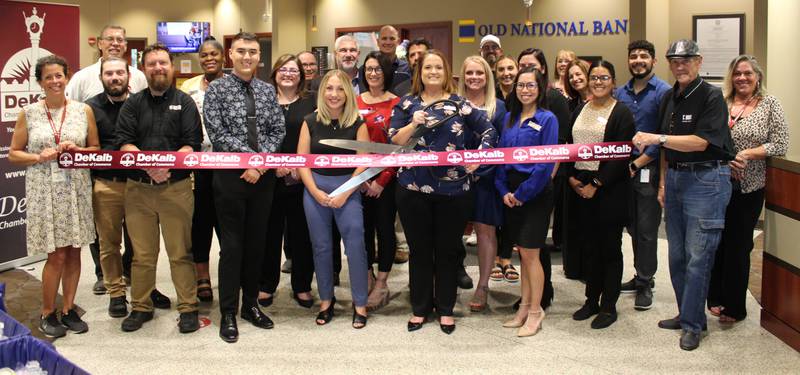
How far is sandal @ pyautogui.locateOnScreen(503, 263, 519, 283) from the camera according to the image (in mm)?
A: 5523

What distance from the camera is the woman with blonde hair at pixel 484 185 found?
4.44 metres

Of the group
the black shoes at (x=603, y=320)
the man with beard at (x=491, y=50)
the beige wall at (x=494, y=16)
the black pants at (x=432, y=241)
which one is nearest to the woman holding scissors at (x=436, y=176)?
the black pants at (x=432, y=241)

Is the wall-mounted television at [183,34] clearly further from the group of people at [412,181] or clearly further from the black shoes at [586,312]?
the black shoes at [586,312]

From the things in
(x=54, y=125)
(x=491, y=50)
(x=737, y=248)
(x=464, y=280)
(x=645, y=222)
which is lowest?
(x=464, y=280)

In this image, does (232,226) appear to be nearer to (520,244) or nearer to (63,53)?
(520,244)

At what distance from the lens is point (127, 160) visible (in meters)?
4.14

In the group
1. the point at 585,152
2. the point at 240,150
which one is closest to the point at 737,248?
the point at 585,152

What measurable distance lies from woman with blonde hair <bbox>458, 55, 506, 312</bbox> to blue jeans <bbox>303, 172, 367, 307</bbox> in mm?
773

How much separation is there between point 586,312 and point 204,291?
2611 mm

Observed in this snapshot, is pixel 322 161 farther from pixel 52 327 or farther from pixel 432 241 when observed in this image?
pixel 52 327

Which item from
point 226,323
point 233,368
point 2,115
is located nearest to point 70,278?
point 226,323

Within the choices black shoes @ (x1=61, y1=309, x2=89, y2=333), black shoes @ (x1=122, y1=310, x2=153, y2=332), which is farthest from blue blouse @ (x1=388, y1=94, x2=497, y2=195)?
black shoes @ (x1=61, y1=309, x2=89, y2=333)

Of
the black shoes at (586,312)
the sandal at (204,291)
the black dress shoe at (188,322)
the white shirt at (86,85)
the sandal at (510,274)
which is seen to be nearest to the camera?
the black dress shoe at (188,322)

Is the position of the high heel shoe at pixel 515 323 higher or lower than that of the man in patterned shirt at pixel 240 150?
lower
